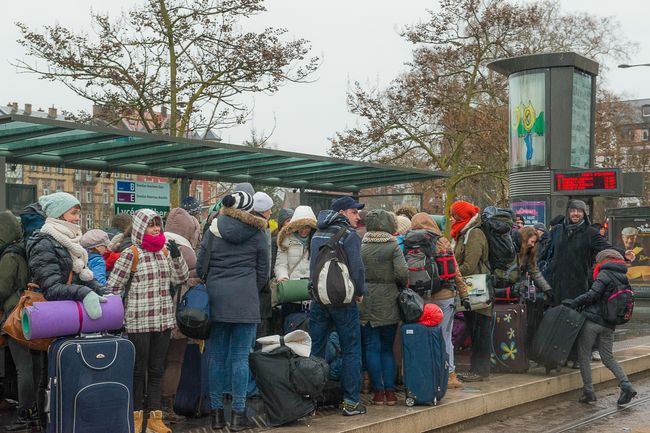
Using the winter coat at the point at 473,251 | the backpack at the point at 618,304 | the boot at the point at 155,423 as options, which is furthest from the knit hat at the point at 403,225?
the boot at the point at 155,423

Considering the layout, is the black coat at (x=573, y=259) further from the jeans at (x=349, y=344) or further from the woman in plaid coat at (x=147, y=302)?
the woman in plaid coat at (x=147, y=302)

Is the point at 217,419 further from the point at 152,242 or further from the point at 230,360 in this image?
the point at 152,242

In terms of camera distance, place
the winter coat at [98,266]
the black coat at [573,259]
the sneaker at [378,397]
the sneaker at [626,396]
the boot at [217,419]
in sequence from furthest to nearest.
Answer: the black coat at [573,259], the sneaker at [626,396], the sneaker at [378,397], the boot at [217,419], the winter coat at [98,266]

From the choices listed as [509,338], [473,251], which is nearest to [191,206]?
[473,251]

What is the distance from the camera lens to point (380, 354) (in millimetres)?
8023

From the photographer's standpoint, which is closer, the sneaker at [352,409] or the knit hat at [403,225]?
the sneaker at [352,409]

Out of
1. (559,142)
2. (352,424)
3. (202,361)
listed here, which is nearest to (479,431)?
(352,424)

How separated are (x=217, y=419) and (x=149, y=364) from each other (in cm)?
74

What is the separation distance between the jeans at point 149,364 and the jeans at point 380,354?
6.31ft

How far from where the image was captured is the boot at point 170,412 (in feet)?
24.3

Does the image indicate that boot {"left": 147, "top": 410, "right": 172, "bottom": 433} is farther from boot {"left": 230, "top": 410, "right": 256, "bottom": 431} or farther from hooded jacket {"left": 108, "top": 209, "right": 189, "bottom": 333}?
hooded jacket {"left": 108, "top": 209, "right": 189, "bottom": 333}

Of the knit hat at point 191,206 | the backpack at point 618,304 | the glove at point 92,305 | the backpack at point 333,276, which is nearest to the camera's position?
the glove at point 92,305

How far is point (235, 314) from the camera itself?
6.84 m

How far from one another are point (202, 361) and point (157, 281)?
3.84 feet
